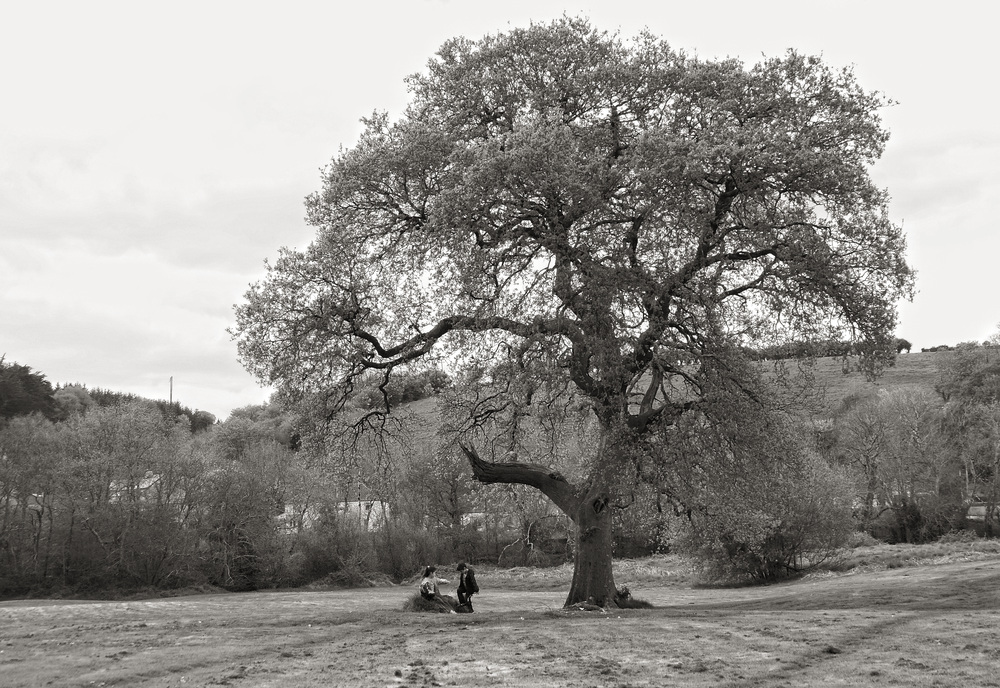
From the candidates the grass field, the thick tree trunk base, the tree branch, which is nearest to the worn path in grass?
the grass field

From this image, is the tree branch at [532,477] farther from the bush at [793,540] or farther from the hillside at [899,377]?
the hillside at [899,377]

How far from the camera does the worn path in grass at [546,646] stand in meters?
14.1

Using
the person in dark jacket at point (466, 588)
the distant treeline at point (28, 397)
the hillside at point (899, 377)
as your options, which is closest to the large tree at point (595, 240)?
the person in dark jacket at point (466, 588)

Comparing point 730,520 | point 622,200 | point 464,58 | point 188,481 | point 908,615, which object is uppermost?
point 464,58

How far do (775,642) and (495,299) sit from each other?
10865 millimetres

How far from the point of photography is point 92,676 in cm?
1477

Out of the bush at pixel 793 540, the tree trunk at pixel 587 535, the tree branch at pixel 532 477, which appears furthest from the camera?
the bush at pixel 793 540

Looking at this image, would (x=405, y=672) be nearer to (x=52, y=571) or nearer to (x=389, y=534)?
(x=52, y=571)

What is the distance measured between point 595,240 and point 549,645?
32.8 feet

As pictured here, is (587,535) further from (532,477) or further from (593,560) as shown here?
(532,477)

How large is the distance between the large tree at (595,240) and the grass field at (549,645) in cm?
465

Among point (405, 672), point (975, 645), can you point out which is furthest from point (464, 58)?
point (975, 645)

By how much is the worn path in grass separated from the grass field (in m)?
0.04

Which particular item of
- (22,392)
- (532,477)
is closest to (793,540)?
(532,477)
